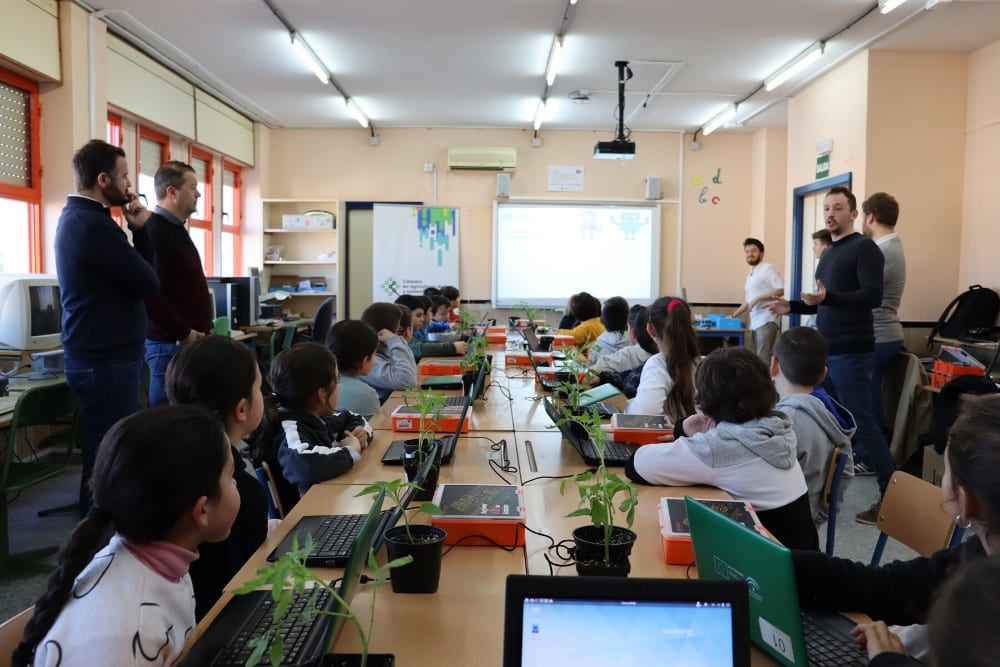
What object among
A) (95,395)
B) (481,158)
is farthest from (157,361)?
(481,158)

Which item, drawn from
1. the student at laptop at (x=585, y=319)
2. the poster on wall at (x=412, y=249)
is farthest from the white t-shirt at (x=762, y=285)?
the poster on wall at (x=412, y=249)

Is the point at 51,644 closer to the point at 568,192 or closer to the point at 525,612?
the point at 525,612

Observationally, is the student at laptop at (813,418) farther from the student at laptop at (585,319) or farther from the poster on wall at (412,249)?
the poster on wall at (412,249)

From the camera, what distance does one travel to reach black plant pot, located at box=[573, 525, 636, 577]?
1319 millimetres

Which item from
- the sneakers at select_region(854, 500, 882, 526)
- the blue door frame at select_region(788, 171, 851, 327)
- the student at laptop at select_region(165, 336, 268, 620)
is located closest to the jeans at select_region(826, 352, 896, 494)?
the sneakers at select_region(854, 500, 882, 526)

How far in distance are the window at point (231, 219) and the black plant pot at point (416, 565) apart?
756cm

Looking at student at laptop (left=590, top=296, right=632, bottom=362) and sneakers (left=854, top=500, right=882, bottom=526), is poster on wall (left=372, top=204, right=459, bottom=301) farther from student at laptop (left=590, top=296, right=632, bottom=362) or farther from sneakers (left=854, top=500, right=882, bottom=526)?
sneakers (left=854, top=500, right=882, bottom=526)

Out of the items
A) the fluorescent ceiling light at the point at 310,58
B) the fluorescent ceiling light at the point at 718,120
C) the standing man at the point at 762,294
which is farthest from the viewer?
the fluorescent ceiling light at the point at 718,120

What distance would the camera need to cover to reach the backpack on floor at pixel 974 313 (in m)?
5.19

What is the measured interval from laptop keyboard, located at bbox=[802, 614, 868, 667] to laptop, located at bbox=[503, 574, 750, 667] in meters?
0.30

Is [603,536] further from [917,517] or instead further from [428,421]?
[428,421]

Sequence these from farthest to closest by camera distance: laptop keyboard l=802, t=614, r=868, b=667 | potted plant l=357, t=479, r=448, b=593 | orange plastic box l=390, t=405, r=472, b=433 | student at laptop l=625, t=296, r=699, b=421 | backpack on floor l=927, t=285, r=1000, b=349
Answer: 1. backpack on floor l=927, t=285, r=1000, b=349
2. student at laptop l=625, t=296, r=699, b=421
3. orange plastic box l=390, t=405, r=472, b=433
4. potted plant l=357, t=479, r=448, b=593
5. laptop keyboard l=802, t=614, r=868, b=667

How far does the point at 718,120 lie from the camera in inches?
334

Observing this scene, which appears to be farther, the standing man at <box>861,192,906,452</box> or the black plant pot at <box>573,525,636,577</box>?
the standing man at <box>861,192,906,452</box>
